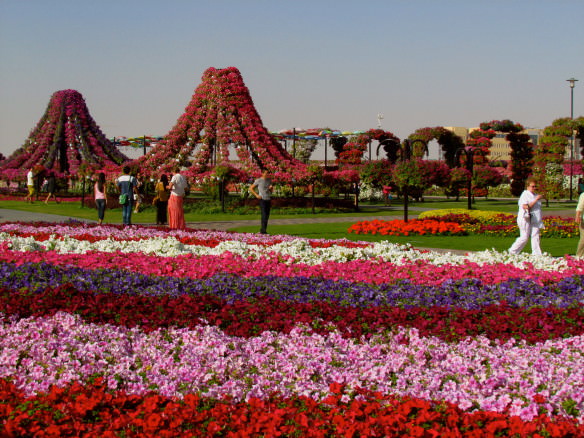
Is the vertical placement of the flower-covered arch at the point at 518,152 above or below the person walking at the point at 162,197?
above

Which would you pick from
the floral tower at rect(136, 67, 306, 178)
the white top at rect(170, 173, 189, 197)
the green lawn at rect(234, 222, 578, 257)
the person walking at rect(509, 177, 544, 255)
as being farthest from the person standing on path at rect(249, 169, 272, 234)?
the floral tower at rect(136, 67, 306, 178)

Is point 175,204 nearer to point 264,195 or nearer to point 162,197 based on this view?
point 264,195

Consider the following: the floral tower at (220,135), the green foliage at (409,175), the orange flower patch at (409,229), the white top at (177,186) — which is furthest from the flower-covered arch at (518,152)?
the white top at (177,186)

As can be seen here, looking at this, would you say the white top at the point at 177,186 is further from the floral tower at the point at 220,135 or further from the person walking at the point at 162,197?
the floral tower at the point at 220,135

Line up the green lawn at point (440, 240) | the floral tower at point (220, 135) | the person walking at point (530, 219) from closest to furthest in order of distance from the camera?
1. the person walking at point (530, 219)
2. the green lawn at point (440, 240)
3. the floral tower at point (220, 135)

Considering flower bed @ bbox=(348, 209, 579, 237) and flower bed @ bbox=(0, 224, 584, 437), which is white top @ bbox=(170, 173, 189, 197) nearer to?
flower bed @ bbox=(348, 209, 579, 237)

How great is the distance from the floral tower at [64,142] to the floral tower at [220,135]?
1360 cm

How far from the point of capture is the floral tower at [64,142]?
1747 inches

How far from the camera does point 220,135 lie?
30750mm

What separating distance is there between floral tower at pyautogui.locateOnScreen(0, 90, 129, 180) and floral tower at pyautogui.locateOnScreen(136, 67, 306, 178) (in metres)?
13.6

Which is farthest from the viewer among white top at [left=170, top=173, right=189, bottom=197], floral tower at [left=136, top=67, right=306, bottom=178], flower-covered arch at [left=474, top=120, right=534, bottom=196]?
flower-covered arch at [left=474, top=120, right=534, bottom=196]

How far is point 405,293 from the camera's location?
22.4 ft

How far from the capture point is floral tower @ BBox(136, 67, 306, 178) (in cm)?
3052

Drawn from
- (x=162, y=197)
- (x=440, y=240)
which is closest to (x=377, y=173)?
(x=440, y=240)
